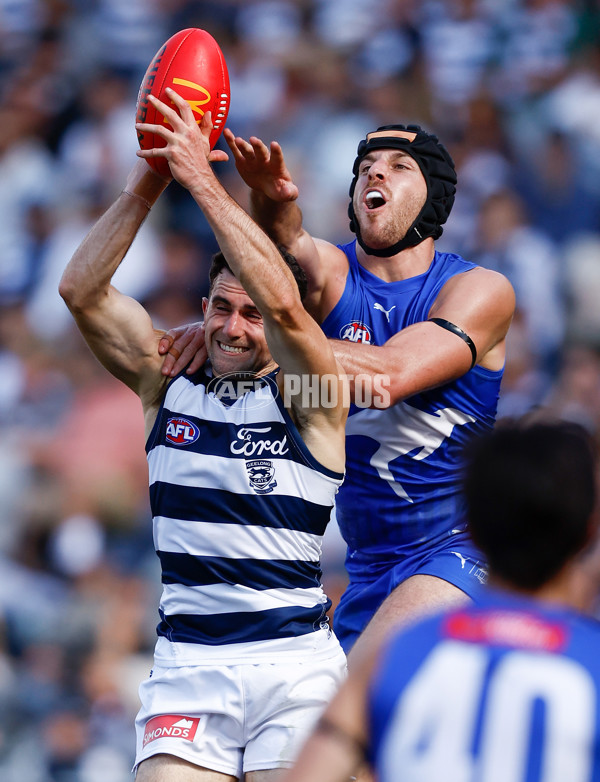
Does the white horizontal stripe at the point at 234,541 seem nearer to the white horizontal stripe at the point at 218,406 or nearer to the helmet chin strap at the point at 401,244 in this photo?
the white horizontal stripe at the point at 218,406

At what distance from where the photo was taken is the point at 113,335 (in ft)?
A: 13.2

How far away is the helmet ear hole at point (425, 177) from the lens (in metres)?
4.95

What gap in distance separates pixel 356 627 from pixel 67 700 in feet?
10.9

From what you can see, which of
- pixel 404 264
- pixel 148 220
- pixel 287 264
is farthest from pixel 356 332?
pixel 148 220

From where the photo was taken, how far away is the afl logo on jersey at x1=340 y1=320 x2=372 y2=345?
4.78 m

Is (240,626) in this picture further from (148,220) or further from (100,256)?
(148,220)

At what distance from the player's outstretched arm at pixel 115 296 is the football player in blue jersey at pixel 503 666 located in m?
2.16

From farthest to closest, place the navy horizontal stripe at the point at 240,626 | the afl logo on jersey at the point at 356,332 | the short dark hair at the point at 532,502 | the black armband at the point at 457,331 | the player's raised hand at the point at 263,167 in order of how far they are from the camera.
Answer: the afl logo on jersey at the point at 356,332 < the black armband at the point at 457,331 < the player's raised hand at the point at 263,167 < the navy horizontal stripe at the point at 240,626 < the short dark hair at the point at 532,502

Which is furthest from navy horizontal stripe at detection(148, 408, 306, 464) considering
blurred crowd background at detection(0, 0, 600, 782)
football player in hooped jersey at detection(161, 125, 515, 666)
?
blurred crowd background at detection(0, 0, 600, 782)

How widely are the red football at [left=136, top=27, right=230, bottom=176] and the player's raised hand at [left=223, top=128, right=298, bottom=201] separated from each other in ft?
0.40

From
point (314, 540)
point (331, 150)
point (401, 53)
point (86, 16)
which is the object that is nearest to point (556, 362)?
point (331, 150)

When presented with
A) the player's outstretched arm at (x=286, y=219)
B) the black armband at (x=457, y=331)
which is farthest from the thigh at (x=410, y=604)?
the player's outstretched arm at (x=286, y=219)

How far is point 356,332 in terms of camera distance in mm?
4785

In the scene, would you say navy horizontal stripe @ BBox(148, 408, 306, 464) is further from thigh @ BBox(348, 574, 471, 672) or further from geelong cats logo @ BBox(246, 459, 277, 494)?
thigh @ BBox(348, 574, 471, 672)
